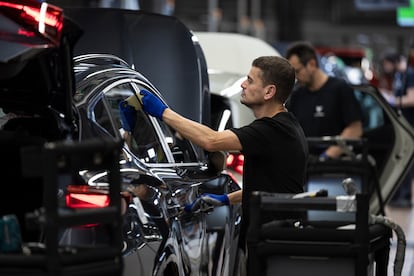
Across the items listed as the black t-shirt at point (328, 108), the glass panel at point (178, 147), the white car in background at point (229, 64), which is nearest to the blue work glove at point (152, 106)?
the glass panel at point (178, 147)

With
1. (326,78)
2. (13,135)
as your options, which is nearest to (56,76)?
(13,135)

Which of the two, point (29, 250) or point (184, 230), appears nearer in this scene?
point (29, 250)

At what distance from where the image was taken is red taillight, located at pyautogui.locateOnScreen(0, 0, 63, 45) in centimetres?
543

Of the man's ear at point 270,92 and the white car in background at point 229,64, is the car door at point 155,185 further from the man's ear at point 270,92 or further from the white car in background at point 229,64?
the white car in background at point 229,64

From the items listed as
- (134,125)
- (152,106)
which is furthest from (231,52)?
(152,106)

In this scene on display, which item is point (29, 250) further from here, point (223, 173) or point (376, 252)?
point (223, 173)

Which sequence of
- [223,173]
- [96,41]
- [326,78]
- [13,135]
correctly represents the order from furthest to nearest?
[326,78], [96,41], [223,173], [13,135]

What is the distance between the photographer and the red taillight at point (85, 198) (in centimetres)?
569

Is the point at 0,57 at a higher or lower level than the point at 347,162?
higher

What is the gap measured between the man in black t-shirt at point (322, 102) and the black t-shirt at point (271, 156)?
5.12m

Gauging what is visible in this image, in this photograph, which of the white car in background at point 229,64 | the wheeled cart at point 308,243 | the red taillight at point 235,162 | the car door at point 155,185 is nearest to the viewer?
the wheeled cart at point 308,243

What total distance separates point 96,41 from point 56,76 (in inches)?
149

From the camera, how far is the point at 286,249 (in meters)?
6.11

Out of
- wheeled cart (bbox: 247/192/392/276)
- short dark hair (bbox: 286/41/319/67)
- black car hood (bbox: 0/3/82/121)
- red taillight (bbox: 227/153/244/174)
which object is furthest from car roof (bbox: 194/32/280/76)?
black car hood (bbox: 0/3/82/121)
